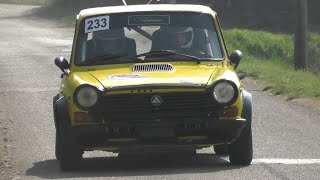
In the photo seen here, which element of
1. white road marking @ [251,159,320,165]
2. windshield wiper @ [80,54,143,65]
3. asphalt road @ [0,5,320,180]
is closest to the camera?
asphalt road @ [0,5,320,180]

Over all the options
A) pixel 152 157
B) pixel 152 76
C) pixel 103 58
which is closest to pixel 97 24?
pixel 103 58

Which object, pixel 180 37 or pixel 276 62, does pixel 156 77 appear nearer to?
pixel 180 37

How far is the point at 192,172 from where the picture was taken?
9312 millimetres

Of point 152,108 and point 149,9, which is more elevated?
point 149,9

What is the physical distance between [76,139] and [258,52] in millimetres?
21474

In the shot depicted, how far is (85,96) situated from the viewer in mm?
9102

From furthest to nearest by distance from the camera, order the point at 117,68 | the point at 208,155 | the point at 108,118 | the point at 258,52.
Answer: the point at 258,52 → the point at 208,155 → the point at 117,68 → the point at 108,118

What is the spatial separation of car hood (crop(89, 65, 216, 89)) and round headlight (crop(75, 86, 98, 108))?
161 millimetres

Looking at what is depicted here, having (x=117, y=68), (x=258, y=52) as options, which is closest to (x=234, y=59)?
(x=117, y=68)

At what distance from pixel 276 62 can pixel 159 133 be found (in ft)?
61.4

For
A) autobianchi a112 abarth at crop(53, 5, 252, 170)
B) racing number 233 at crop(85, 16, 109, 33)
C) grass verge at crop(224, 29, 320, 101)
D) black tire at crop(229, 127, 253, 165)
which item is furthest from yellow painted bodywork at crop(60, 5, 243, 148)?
grass verge at crop(224, 29, 320, 101)

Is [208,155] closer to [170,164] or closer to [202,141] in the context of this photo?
[170,164]

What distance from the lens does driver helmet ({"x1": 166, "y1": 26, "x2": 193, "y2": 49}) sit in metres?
10.2

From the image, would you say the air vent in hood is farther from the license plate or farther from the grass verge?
the grass verge
